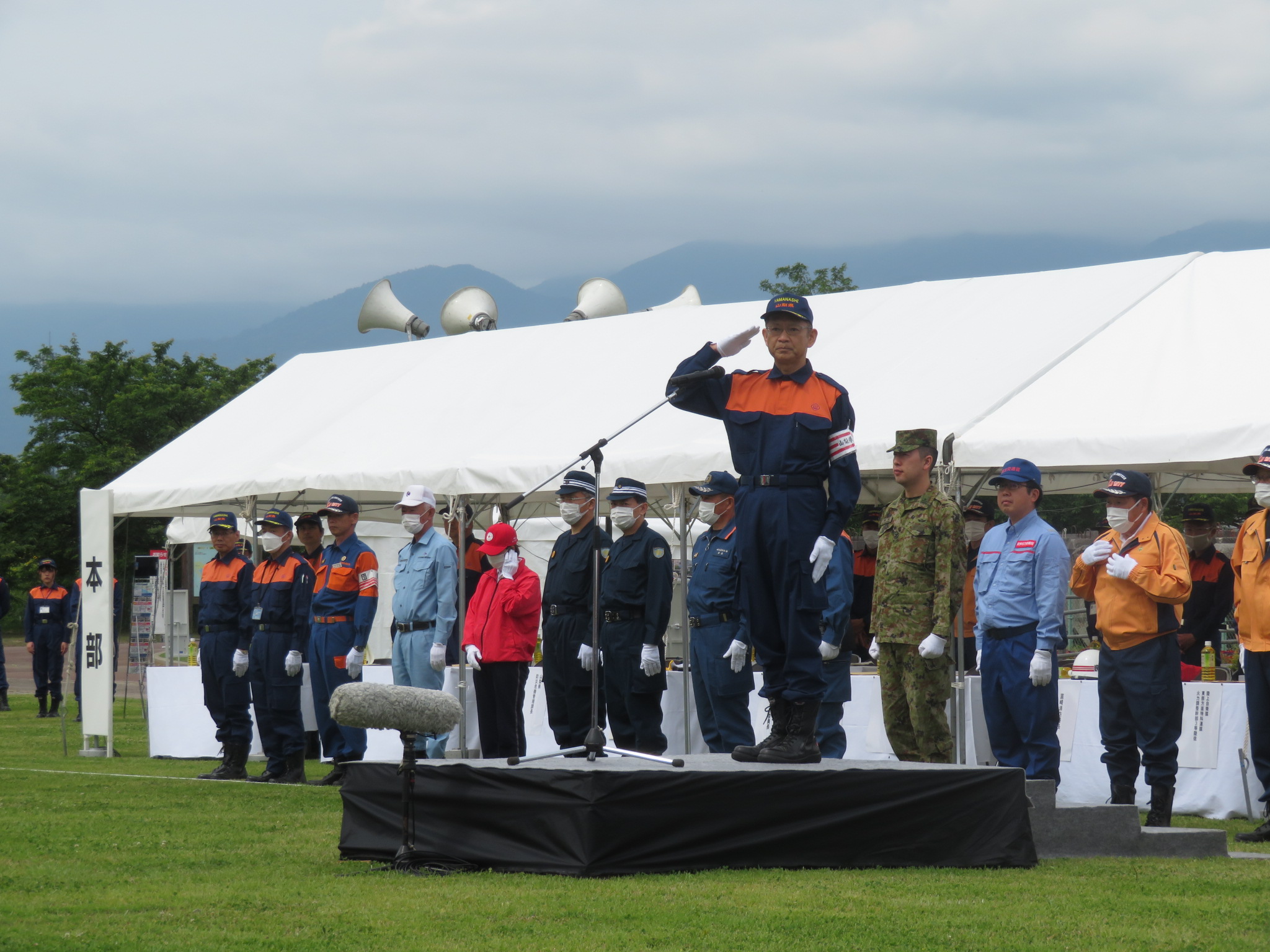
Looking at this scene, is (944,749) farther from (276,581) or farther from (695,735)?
(276,581)

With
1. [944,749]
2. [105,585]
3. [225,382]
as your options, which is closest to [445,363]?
[105,585]

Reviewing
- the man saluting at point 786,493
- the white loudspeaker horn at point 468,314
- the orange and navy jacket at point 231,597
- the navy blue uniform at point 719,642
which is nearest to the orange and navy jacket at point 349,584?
the orange and navy jacket at point 231,597

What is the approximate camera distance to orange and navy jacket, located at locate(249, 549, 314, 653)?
10438 millimetres

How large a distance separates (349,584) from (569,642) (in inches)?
78.6

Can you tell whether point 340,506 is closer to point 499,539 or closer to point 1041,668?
point 499,539

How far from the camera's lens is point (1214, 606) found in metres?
9.39

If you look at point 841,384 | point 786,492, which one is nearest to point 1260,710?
point 786,492

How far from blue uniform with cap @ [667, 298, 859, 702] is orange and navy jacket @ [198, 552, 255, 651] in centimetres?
575

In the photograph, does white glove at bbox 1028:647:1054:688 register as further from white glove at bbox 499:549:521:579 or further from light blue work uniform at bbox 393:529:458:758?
light blue work uniform at bbox 393:529:458:758

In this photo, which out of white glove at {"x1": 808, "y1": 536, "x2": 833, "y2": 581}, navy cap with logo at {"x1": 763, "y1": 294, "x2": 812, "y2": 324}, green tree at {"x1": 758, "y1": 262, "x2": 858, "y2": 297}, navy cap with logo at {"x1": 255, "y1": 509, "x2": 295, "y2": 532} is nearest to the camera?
white glove at {"x1": 808, "y1": 536, "x2": 833, "y2": 581}

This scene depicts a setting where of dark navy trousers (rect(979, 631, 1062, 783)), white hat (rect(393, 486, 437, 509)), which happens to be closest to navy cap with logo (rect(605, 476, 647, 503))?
white hat (rect(393, 486, 437, 509))

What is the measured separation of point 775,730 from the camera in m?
5.90

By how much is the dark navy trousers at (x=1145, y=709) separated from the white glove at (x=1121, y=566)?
356 millimetres

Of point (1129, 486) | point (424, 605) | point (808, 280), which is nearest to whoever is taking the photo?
point (1129, 486)
